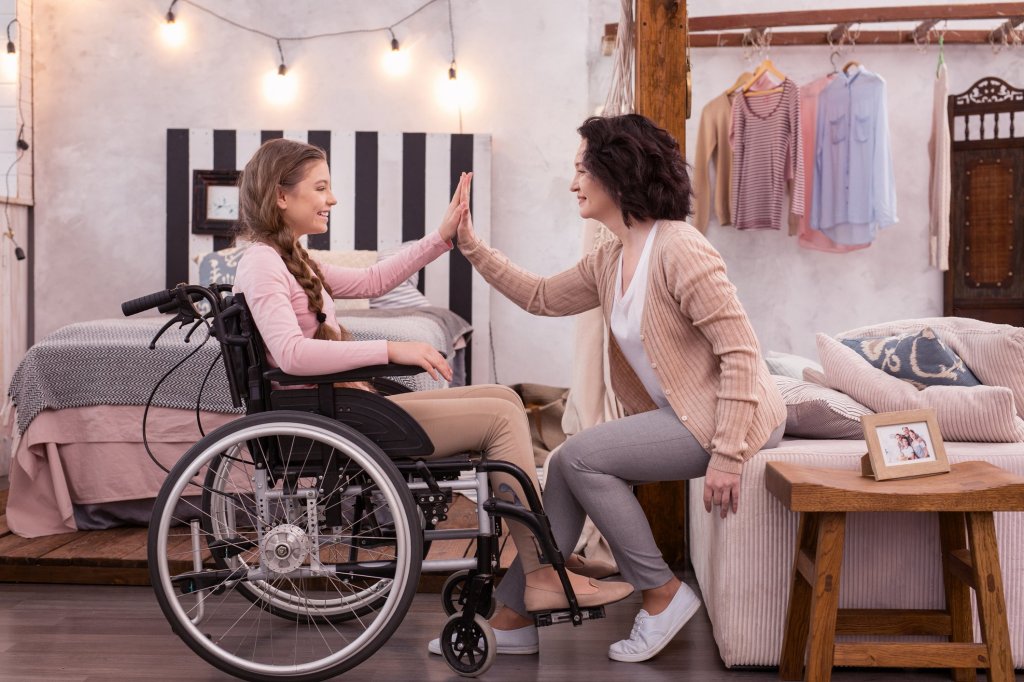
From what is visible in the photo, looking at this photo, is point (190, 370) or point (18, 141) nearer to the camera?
point (190, 370)

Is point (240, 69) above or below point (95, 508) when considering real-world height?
above

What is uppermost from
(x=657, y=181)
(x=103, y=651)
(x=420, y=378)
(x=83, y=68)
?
(x=83, y=68)

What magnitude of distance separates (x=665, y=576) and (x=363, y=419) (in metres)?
0.74

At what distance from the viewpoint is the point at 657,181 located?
2.02 metres

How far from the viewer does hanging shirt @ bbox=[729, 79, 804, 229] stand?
4742 mm

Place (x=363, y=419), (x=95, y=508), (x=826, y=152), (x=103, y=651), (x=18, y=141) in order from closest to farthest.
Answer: (x=363, y=419)
(x=103, y=651)
(x=95, y=508)
(x=826, y=152)
(x=18, y=141)

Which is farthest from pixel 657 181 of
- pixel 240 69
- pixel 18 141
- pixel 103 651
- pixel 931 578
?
pixel 18 141

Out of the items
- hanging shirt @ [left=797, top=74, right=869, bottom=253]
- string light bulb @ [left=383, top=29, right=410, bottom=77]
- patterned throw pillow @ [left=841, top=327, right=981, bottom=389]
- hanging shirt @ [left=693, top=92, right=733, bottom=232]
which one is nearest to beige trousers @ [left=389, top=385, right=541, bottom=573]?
patterned throw pillow @ [left=841, top=327, right=981, bottom=389]

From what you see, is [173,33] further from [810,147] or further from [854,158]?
[854,158]

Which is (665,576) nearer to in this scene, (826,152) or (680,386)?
(680,386)

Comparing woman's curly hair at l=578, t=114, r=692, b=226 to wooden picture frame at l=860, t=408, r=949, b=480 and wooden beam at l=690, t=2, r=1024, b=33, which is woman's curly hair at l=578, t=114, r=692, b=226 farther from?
wooden beam at l=690, t=2, r=1024, b=33

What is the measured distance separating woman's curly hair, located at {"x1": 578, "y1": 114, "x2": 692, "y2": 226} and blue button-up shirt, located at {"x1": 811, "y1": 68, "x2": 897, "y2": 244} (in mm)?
2986

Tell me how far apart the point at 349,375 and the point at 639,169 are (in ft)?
2.54

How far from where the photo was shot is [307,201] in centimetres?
202
